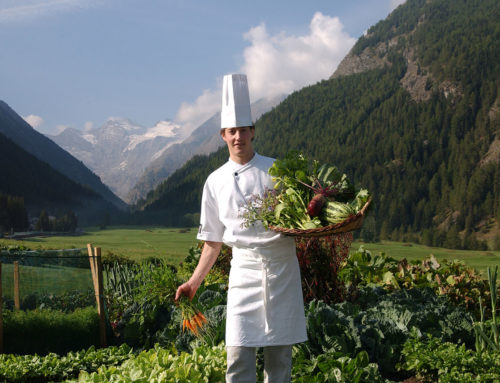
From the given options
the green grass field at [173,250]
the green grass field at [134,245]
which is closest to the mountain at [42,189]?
the green grass field at [134,245]

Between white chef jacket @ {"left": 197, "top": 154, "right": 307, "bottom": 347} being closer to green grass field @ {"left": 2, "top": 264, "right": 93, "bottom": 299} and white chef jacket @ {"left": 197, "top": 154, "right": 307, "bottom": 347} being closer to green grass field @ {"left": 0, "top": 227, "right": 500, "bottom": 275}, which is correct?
green grass field @ {"left": 0, "top": 227, "right": 500, "bottom": 275}

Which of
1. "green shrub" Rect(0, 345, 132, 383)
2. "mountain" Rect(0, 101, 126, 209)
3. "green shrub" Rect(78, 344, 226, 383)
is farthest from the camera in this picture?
"mountain" Rect(0, 101, 126, 209)

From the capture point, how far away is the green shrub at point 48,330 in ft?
19.9

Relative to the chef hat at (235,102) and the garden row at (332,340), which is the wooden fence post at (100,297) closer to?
the garden row at (332,340)

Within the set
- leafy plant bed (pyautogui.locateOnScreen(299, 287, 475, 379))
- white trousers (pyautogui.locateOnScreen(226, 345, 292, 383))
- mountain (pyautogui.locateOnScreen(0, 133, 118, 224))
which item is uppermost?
mountain (pyautogui.locateOnScreen(0, 133, 118, 224))

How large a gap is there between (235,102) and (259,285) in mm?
1104

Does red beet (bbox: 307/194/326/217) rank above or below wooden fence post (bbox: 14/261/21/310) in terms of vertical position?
above

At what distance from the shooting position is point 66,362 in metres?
4.82

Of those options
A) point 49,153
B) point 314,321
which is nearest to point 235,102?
point 314,321

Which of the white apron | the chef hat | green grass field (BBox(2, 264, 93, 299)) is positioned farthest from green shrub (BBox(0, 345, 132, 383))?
the chef hat

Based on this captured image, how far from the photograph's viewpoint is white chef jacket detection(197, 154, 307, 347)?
2641mm

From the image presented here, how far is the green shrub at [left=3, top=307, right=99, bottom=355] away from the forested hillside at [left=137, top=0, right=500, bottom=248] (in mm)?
33879

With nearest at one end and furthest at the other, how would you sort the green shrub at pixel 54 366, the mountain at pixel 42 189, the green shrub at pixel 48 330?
the green shrub at pixel 54 366, the green shrub at pixel 48 330, the mountain at pixel 42 189

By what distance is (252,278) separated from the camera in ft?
8.80
